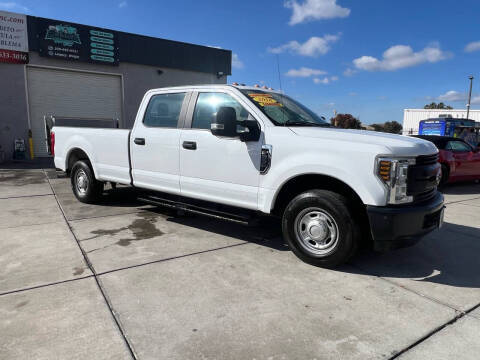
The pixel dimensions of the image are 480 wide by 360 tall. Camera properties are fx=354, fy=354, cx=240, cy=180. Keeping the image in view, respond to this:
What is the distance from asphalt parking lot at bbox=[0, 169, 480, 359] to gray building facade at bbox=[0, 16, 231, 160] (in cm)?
1141

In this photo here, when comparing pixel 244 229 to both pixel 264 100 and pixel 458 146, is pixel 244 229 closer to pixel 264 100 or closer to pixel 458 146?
pixel 264 100

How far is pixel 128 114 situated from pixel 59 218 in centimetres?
1250

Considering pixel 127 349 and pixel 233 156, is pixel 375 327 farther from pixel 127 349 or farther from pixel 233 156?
pixel 233 156

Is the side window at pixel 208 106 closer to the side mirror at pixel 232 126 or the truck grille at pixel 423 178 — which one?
the side mirror at pixel 232 126

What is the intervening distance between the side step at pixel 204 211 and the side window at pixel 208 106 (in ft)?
3.43

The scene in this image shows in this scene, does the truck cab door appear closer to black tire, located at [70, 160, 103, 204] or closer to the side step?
the side step

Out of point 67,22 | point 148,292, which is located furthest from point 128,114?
point 148,292

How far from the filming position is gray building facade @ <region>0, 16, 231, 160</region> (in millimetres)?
14336

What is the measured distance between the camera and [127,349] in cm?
237

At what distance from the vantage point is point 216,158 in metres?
4.31

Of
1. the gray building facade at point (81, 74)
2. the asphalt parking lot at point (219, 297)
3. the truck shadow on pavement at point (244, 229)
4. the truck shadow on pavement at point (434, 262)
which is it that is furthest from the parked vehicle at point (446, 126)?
the truck shadow on pavement at point (244, 229)

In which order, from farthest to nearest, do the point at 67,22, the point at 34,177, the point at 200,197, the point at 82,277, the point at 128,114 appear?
the point at 128,114 < the point at 67,22 < the point at 34,177 < the point at 200,197 < the point at 82,277

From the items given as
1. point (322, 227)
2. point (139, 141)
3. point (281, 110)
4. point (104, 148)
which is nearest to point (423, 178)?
point (322, 227)

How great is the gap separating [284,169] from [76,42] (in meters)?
14.8
